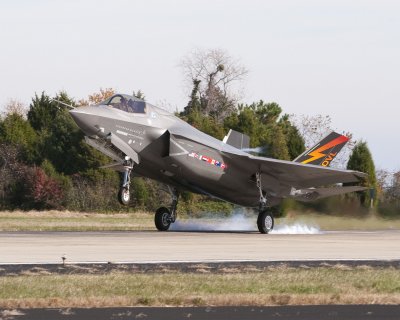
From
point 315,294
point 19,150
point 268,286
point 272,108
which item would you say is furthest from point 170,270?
point 272,108

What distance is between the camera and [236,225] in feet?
108

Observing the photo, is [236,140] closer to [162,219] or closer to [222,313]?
[162,219]

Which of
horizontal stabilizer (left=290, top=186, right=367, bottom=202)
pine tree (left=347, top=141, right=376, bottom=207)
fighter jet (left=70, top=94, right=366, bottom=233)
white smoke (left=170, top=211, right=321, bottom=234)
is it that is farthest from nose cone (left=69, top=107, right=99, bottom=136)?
pine tree (left=347, top=141, right=376, bottom=207)

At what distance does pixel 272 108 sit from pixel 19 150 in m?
29.3

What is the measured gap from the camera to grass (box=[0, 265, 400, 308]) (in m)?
11.0

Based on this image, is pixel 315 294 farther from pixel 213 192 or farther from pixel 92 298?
pixel 213 192

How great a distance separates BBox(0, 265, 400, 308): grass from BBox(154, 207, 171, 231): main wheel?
14635 mm

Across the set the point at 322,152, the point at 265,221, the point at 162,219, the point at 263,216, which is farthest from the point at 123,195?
the point at 322,152

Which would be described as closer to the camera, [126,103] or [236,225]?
[126,103]

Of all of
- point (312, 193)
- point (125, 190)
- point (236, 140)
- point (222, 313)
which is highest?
point (236, 140)

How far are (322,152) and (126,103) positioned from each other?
28.3ft

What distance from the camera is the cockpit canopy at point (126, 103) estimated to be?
26.5 meters

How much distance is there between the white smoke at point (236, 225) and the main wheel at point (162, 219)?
47.8 inches

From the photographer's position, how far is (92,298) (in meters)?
11.0
